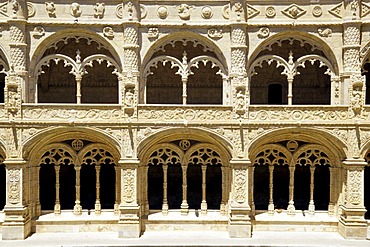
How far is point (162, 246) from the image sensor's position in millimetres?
11703

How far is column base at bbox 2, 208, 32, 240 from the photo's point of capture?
39.9ft

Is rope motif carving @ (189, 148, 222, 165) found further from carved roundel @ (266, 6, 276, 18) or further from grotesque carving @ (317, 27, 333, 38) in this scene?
grotesque carving @ (317, 27, 333, 38)

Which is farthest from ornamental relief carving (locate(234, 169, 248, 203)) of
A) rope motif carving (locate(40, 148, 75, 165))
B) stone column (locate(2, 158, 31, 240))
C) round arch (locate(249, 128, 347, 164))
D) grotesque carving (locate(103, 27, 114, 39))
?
stone column (locate(2, 158, 31, 240))

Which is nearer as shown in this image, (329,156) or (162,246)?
(162,246)

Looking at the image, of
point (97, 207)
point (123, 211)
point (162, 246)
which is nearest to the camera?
point (162, 246)

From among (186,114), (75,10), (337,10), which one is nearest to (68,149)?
(186,114)

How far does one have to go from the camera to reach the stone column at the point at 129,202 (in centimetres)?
1245

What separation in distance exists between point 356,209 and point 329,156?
194 centimetres

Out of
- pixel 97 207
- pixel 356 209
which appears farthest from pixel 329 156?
pixel 97 207

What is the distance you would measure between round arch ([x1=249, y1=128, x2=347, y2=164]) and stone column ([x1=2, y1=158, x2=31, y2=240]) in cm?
766

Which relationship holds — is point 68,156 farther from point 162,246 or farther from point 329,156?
point 329,156

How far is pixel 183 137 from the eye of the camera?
13.0 m

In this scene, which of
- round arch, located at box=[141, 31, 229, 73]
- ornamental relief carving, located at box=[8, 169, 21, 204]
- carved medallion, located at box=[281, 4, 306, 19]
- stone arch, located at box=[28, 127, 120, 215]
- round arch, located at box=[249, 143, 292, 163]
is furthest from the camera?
round arch, located at box=[249, 143, 292, 163]

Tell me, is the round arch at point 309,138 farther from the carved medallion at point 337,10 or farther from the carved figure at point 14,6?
the carved figure at point 14,6
